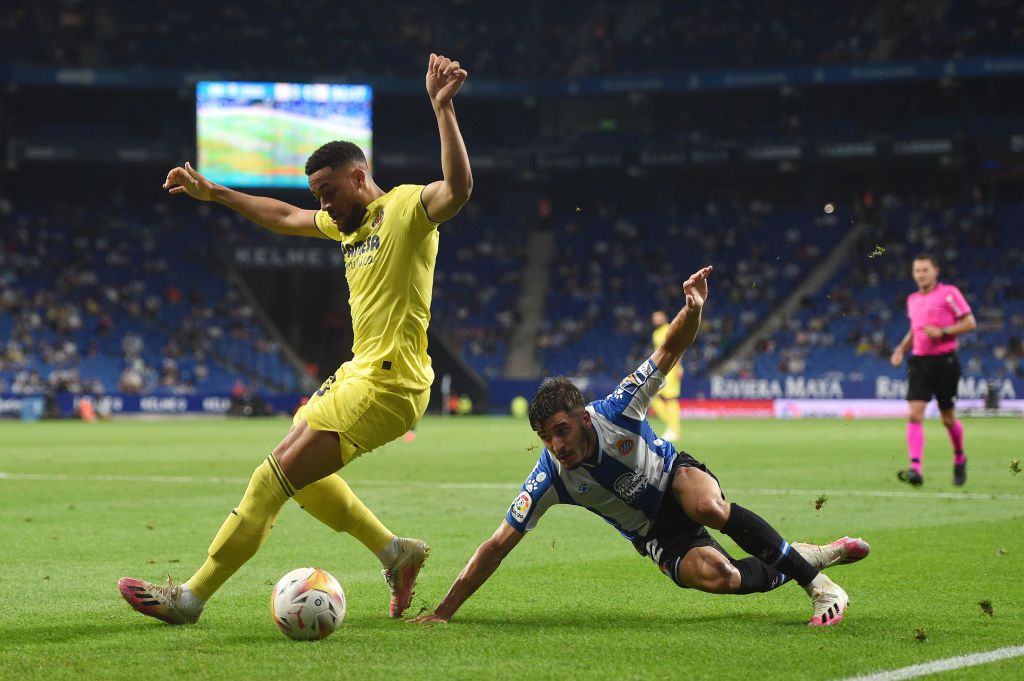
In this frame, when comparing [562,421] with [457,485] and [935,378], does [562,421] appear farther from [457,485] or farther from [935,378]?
[935,378]

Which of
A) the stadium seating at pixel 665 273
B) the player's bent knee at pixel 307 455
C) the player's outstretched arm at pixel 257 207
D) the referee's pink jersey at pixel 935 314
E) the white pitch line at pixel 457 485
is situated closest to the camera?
the player's bent knee at pixel 307 455

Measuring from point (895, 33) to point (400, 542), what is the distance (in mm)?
47258

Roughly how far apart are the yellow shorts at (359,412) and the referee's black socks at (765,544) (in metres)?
1.60

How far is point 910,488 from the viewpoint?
46.7 ft

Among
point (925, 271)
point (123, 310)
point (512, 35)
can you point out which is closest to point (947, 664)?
point (925, 271)

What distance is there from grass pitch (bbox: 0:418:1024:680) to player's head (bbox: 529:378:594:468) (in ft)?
2.73

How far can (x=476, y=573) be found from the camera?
629 cm

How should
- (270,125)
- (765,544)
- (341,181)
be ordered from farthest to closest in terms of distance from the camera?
(270,125), (341,181), (765,544)

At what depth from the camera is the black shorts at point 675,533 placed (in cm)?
626

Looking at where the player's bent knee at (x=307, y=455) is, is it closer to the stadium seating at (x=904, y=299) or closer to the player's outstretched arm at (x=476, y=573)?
the player's outstretched arm at (x=476, y=573)

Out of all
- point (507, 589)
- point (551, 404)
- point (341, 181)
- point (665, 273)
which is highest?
point (665, 273)

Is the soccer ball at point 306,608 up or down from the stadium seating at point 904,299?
down

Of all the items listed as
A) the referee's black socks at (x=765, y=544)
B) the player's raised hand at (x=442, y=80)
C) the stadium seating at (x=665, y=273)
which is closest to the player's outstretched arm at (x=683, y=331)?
the referee's black socks at (x=765, y=544)

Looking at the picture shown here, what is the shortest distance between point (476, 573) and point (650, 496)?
92 cm
